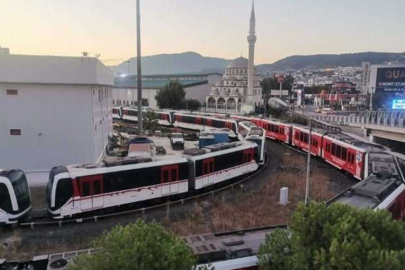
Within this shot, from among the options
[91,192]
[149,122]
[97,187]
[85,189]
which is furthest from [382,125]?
[85,189]

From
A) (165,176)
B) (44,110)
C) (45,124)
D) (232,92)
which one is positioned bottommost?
(165,176)

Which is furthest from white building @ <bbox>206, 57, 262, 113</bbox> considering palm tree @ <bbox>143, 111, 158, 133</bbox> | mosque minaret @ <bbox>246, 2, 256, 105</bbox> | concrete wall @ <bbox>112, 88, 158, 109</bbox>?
palm tree @ <bbox>143, 111, 158, 133</bbox>

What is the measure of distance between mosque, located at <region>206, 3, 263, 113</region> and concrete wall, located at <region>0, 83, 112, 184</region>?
46.6 m

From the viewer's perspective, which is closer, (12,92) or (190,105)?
(12,92)

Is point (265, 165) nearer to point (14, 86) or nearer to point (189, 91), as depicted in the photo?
point (14, 86)

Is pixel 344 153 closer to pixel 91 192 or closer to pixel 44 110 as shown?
pixel 91 192

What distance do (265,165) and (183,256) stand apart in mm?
20444

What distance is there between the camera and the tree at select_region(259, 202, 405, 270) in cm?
553

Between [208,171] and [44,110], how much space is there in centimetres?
1062

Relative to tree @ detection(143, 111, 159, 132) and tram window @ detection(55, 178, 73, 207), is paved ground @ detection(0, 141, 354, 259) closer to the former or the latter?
tram window @ detection(55, 178, 73, 207)

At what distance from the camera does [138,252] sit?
5.45 metres

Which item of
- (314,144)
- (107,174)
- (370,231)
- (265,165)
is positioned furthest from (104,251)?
(314,144)

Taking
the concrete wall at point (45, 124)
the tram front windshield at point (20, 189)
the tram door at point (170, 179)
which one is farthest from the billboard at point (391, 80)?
the tram front windshield at point (20, 189)

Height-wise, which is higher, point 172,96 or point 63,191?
point 172,96
